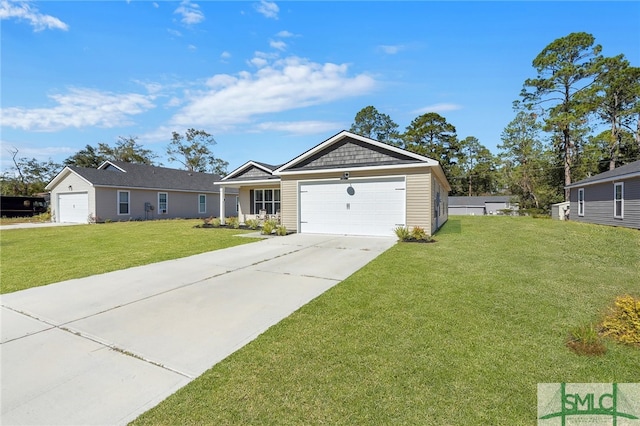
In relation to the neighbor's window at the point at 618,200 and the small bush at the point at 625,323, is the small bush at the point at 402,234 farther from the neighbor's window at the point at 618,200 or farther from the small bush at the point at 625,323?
the neighbor's window at the point at 618,200

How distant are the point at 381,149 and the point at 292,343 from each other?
10.1 metres

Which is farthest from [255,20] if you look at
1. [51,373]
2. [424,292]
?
[51,373]

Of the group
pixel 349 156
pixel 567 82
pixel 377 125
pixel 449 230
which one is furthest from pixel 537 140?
pixel 349 156

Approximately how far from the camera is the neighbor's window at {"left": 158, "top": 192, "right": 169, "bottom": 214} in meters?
24.5

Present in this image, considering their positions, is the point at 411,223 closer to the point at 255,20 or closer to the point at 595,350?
the point at 595,350

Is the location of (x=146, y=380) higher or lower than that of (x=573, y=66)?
lower

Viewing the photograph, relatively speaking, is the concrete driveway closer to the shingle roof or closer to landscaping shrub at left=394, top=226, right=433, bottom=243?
landscaping shrub at left=394, top=226, right=433, bottom=243

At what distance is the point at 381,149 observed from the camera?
39.6ft

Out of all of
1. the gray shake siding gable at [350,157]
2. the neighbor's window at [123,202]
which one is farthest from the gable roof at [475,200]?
the neighbor's window at [123,202]

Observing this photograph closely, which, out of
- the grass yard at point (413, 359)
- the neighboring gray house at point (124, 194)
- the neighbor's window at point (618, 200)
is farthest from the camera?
the neighboring gray house at point (124, 194)

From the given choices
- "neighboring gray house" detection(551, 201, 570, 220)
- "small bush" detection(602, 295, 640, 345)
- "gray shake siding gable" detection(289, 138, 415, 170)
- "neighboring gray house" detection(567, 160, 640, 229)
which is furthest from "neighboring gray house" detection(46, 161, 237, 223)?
"neighboring gray house" detection(551, 201, 570, 220)

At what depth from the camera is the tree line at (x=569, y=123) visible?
2764 cm

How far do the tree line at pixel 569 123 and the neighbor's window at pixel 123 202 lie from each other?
126ft

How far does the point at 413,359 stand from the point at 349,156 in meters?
10.5
